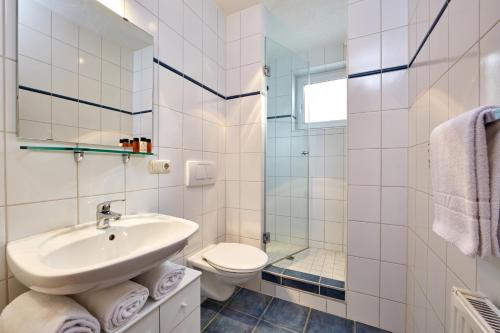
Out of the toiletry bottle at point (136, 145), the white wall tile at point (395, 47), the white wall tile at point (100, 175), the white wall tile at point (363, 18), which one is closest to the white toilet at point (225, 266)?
the white wall tile at point (100, 175)

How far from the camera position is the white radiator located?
43 centimetres

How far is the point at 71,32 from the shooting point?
0.90 metres

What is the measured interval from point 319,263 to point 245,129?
1444 mm

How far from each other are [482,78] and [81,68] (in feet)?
4.80

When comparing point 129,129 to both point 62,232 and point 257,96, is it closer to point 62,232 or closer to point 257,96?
point 62,232

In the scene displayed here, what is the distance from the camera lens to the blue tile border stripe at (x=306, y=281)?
1482mm

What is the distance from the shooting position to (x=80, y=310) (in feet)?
2.00

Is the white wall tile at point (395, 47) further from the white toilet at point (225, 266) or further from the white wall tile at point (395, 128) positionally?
the white toilet at point (225, 266)

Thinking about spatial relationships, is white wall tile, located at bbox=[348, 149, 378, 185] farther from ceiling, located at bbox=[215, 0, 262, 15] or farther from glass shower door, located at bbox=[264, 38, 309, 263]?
ceiling, located at bbox=[215, 0, 262, 15]

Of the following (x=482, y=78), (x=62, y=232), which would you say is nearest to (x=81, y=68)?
(x=62, y=232)

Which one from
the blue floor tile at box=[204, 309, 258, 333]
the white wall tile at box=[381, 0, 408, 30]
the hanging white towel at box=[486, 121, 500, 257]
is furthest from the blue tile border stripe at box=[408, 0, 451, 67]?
the blue floor tile at box=[204, 309, 258, 333]

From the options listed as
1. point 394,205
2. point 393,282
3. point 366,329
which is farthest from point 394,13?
point 366,329

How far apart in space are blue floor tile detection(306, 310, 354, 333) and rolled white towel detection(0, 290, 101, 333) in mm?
1312

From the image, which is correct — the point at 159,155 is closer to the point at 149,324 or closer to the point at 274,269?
the point at 149,324
